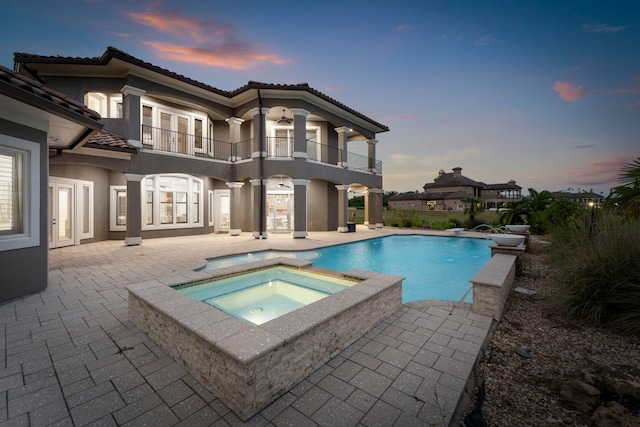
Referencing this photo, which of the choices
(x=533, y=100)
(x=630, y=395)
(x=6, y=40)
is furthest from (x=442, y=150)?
(x=6, y=40)

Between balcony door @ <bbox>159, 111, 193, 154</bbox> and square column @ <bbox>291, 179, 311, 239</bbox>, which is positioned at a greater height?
balcony door @ <bbox>159, 111, 193, 154</bbox>

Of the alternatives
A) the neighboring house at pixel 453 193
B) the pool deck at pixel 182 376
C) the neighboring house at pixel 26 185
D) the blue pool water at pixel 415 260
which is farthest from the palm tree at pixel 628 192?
the neighboring house at pixel 453 193

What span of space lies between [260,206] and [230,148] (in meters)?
4.45

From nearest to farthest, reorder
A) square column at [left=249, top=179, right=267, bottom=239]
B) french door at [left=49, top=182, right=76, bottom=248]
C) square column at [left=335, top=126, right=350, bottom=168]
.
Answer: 1. french door at [left=49, top=182, right=76, bottom=248]
2. square column at [left=249, top=179, right=267, bottom=239]
3. square column at [left=335, top=126, right=350, bottom=168]

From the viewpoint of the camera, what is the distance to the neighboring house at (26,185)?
14.3ft

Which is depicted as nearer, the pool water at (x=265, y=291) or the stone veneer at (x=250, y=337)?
the stone veneer at (x=250, y=337)

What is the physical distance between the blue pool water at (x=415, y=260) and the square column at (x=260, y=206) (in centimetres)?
358

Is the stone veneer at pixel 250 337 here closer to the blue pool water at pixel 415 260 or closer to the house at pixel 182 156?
the blue pool water at pixel 415 260

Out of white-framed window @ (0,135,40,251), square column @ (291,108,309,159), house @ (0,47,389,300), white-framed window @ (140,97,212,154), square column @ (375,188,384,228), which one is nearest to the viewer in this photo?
white-framed window @ (0,135,40,251)

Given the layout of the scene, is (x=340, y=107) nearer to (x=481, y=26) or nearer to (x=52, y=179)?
(x=481, y=26)

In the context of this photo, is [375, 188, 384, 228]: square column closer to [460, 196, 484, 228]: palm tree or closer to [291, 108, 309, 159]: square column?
[460, 196, 484, 228]: palm tree

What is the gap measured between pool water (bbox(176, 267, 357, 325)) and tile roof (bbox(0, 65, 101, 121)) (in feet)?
12.0

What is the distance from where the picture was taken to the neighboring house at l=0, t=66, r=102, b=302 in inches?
171

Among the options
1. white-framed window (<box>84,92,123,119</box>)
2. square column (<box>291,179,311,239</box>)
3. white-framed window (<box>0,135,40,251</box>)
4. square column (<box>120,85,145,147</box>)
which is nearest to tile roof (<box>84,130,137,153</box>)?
square column (<box>120,85,145,147</box>)
